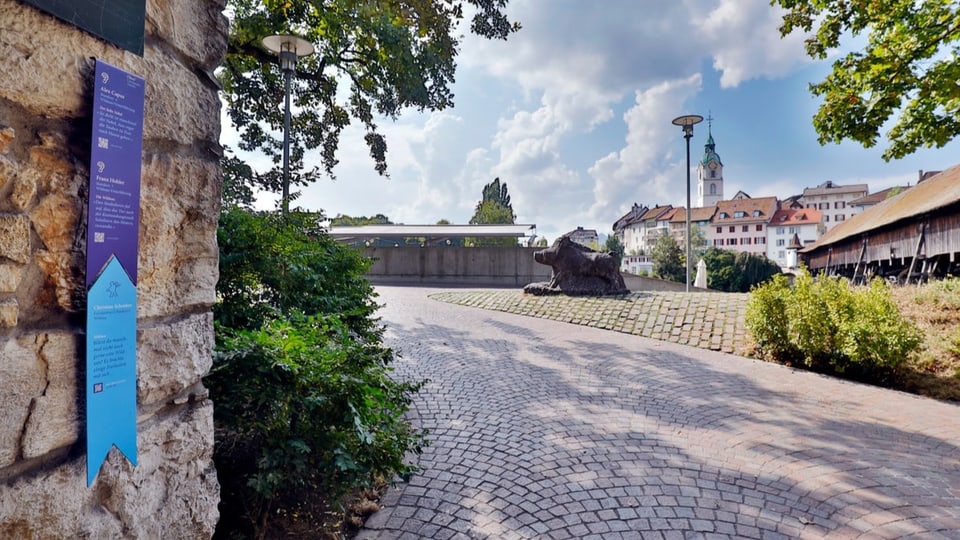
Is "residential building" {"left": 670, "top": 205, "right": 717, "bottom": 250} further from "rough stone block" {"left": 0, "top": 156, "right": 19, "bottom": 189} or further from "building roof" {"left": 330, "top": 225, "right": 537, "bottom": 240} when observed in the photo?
"rough stone block" {"left": 0, "top": 156, "right": 19, "bottom": 189}

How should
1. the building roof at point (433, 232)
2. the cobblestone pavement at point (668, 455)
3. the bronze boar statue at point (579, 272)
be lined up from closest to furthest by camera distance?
the cobblestone pavement at point (668, 455) → the bronze boar statue at point (579, 272) → the building roof at point (433, 232)

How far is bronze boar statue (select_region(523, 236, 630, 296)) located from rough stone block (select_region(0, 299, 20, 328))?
1173 centimetres

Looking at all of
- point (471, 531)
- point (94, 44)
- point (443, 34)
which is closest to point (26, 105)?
point (94, 44)

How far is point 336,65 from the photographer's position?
11812mm

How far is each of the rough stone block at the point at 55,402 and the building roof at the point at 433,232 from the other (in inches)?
868

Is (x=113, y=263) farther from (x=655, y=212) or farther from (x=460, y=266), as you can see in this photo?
(x=655, y=212)

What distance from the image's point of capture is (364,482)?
2467 mm

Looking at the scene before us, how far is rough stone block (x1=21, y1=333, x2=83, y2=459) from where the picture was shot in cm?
127

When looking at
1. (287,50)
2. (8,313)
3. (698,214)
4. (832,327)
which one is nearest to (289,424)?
(8,313)

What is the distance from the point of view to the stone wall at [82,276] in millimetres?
1237

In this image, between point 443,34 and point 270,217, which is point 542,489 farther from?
point 443,34

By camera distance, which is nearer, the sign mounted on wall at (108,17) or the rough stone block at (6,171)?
the rough stone block at (6,171)

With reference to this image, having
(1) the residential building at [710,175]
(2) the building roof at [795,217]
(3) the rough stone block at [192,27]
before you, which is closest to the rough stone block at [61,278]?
(3) the rough stone block at [192,27]

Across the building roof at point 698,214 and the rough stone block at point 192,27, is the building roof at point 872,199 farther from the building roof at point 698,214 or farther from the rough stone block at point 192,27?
the rough stone block at point 192,27
